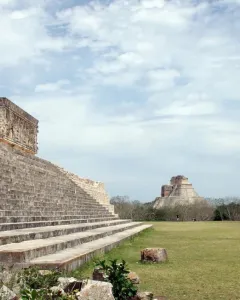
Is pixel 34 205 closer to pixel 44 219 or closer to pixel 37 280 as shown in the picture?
pixel 44 219

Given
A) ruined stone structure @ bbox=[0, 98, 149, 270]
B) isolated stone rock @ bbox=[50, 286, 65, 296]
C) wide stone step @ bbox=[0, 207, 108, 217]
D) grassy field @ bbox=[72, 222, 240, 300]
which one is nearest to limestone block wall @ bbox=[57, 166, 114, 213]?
ruined stone structure @ bbox=[0, 98, 149, 270]

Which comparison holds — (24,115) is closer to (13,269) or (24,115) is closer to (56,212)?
(56,212)

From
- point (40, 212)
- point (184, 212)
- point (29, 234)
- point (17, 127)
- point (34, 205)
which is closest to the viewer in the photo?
point (29, 234)

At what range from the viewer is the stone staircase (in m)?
6.65

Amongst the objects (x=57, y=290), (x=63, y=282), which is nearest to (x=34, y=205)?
(x=63, y=282)

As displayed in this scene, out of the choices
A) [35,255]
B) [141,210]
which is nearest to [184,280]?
[35,255]

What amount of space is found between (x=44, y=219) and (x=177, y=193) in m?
48.7

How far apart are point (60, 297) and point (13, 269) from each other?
1956 mm

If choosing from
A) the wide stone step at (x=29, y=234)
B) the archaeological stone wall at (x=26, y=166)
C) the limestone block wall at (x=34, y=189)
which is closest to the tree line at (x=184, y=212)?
the archaeological stone wall at (x=26, y=166)

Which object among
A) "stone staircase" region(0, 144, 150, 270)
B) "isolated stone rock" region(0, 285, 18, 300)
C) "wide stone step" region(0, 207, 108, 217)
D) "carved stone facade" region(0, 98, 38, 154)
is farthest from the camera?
"carved stone facade" region(0, 98, 38, 154)

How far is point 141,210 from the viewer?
4378 centimetres

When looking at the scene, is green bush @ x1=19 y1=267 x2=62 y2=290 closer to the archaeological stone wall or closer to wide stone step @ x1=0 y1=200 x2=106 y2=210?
wide stone step @ x1=0 y1=200 x2=106 y2=210

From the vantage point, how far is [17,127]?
65.4 feet

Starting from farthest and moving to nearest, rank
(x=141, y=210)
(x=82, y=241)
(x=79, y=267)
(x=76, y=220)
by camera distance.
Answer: (x=141, y=210), (x=76, y=220), (x=82, y=241), (x=79, y=267)
